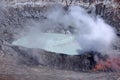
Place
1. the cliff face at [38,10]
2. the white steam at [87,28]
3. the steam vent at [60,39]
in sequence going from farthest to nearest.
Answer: the cliff face at [38,10]
the white steam at [87,28]
the steam vent at [60,39]

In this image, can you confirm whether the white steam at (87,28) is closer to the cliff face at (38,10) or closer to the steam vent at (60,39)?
the steam vent at (60,39)

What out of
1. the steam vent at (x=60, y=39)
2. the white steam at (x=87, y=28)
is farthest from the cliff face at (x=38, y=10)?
the white steam at (x=87, y=28)

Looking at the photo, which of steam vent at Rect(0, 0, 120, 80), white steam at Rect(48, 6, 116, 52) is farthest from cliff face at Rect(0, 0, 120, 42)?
Answer: white steam at Rect(48, 6, 116, 52)

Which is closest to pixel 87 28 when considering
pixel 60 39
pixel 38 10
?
pixel 60 39

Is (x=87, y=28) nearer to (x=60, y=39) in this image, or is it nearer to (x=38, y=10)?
(x=60, y=39)

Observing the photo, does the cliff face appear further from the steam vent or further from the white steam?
the white steam

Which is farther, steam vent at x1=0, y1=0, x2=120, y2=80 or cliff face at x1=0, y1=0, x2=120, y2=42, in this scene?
cliff face at x1=0, y1=0, x2=120, y2=42


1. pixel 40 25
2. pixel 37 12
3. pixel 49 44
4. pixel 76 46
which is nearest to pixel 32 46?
pixel 49 44

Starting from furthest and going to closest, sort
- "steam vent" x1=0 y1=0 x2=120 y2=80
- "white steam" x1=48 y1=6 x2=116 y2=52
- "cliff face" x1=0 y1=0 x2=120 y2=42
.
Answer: "cliff face" x1=0 y1=0 x2=120 y2=42, "white steam" x1=48 y1=6 x2=116 y2=52, "steam vent" x1=0 y1=0 x2=120 y2=80
